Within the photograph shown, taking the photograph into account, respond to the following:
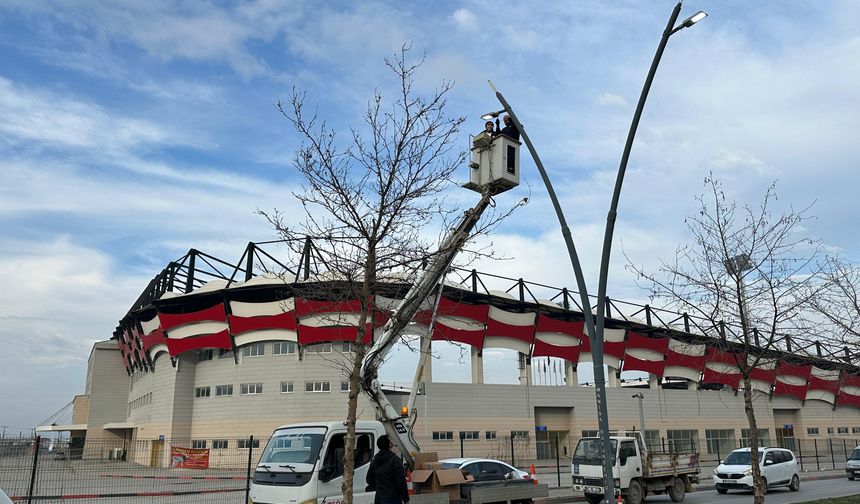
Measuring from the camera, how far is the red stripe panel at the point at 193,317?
44969 mm

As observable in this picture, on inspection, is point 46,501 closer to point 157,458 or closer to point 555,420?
point 157,458

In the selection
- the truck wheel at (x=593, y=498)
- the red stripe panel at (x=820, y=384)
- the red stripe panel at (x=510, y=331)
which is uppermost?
the red stripe panel at (x=510, y=331)

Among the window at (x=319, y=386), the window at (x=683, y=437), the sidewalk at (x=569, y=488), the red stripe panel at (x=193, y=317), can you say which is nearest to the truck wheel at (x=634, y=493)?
the sidewalk at (x=569, y=488)

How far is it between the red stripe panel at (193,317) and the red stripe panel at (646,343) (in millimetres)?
31935

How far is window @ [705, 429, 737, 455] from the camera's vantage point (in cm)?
5925

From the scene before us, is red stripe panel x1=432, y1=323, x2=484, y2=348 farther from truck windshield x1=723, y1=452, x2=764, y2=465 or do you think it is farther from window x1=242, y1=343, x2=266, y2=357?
truck windshield x1=723, y1=452, x2=764, y2=465

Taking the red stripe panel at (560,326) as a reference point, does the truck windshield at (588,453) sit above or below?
below

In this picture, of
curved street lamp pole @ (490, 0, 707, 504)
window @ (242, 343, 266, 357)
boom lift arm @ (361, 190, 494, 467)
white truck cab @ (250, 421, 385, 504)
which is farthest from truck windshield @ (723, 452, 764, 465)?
window @ (242, 343, 266, 357)

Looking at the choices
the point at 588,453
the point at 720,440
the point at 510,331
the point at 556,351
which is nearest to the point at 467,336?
the point at 510,331

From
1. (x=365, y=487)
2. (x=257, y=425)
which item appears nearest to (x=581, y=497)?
(x=365, y=487)

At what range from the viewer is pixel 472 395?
46469 mm

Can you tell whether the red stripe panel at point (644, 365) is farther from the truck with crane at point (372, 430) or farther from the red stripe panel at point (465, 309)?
the truck with crane at point (372, 430)

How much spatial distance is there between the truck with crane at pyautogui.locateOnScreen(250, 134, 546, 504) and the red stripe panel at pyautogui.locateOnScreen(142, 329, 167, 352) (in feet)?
127

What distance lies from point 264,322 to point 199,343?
5.89 metres
